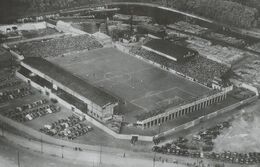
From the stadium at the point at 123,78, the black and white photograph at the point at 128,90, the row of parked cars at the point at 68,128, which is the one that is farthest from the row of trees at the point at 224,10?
the row of parked cars at the point at 68,128

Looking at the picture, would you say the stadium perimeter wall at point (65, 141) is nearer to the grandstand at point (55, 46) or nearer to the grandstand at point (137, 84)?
the grandstand at point (137, 84)

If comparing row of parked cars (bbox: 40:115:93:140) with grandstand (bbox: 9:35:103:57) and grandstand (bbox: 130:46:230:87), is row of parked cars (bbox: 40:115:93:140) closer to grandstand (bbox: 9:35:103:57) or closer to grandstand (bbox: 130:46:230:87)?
grandstand (bbox: 130:46:230:87)

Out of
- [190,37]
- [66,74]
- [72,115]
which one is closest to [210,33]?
[190,37]

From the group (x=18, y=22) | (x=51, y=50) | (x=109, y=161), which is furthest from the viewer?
(x=18, y=22)

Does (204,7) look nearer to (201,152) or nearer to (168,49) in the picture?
(168,49)

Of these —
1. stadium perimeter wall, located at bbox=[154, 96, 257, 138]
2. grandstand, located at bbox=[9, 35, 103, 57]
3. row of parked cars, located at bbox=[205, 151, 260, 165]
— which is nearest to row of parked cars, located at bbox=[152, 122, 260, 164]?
row of parked cars, located at bbox=[205, 151, 260, 165]

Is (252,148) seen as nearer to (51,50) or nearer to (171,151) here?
(171,151)

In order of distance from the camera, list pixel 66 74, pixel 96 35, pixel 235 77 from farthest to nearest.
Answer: pixel 96 35
pixel 235 77
pixel 66 74
